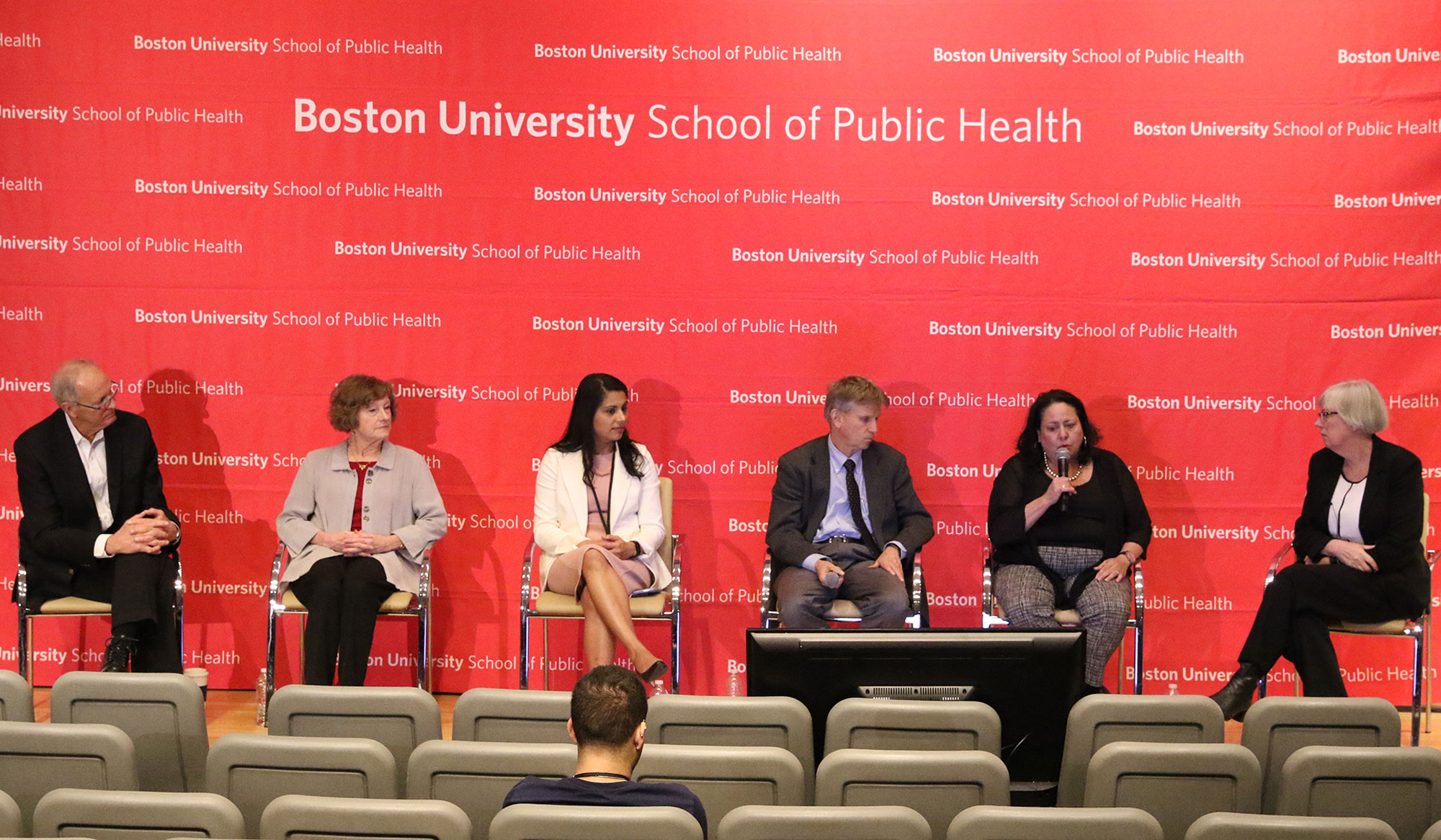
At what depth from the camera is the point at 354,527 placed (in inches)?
197

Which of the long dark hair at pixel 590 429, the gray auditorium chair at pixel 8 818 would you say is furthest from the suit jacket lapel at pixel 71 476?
the gray auditorium chair at pixel 8 818

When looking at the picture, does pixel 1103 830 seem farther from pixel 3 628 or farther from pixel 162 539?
pixel 3 628

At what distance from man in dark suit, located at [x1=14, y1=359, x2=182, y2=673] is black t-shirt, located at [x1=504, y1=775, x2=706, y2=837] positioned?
9.58 feet

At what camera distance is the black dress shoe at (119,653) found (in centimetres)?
461

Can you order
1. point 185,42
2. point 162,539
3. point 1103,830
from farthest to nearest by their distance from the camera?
point 185,42 → point 162,539 → point 1103,830

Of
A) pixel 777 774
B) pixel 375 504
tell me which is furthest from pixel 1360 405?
pixel 375 504

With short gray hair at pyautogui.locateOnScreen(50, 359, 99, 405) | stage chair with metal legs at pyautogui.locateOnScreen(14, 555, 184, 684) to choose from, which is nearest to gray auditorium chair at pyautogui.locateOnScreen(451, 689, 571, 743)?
stage chair with metal legs at pyautogui.locateOnScreen(14, 555, 184, 684)

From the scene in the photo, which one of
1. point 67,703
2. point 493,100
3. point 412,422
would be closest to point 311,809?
point 67,703

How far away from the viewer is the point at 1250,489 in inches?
209

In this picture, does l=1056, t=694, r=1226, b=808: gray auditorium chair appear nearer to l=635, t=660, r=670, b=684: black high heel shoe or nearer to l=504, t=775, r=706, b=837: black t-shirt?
l=504, t=775, r=706, b=837: black t-shirt

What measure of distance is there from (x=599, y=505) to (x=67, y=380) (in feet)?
6.45

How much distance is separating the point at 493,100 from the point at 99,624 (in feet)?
8.66

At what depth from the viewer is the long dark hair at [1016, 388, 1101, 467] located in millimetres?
5000

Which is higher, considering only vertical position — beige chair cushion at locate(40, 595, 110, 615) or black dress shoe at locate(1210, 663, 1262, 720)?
beige chair cushion at locate(40, 595, 110, 615)
